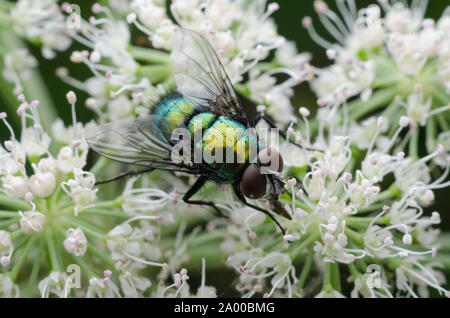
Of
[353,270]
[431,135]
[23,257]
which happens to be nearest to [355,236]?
[353,270]

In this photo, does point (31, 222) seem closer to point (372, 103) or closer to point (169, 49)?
point (169, 49)

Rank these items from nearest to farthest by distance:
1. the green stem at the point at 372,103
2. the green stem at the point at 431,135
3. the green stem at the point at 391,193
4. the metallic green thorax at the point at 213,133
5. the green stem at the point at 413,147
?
the metallic green thorax at the point at 213,133 → the green stem at the point at 391,193 → the green stem at the point at 413,147 → the green stem at the point at 431,135 → the green stem at the point at 372,103

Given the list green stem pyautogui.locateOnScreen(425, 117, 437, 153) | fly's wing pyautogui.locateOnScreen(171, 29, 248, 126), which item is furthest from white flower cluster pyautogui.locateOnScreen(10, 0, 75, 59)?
green stem pyautogui.locateOnScreen(425, 117, 437, 153)

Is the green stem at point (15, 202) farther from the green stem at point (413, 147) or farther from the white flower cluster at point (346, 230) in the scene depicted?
the green stem at point (413, 147)

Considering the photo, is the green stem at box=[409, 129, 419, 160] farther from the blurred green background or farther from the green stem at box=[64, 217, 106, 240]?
the green stem at box=[64, 217, 106, 240]

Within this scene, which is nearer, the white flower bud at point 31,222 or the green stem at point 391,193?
the white flower bud at point 31,222

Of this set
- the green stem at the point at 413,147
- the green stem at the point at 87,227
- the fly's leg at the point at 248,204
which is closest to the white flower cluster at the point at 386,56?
the green stem at the point at 413,147

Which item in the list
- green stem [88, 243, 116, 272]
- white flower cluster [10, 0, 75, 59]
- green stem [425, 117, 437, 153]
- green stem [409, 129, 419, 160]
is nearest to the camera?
green stem [88, 243, 116, 272]
